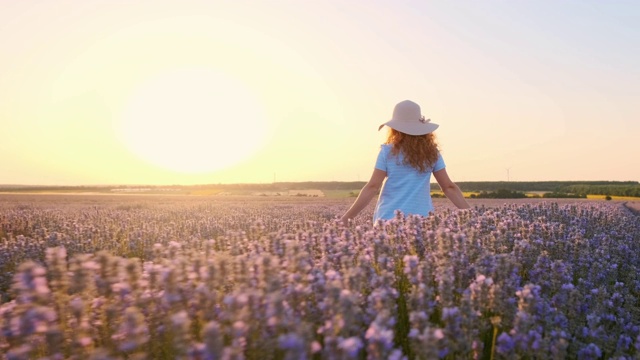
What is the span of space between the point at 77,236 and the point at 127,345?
558cm

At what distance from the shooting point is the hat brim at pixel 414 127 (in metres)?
5.24

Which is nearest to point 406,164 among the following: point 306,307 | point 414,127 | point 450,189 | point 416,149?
point 416,149

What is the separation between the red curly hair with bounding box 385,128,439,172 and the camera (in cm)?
535

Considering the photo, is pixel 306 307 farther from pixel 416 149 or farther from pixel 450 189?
pixel 450 189

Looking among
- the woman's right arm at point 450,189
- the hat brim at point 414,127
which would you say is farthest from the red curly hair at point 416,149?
the woman's right arm at point 450,189

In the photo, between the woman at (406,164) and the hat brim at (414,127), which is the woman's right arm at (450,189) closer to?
the woman at (406,164)

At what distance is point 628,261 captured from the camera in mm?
4676

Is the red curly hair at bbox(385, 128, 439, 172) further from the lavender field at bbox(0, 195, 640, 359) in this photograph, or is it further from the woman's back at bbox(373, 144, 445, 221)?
the lavender field at bbox(0, 195, 640, 359)

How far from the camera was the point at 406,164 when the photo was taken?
5379mm

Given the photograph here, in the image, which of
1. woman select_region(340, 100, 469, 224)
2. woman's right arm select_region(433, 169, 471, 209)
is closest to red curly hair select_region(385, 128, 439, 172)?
woman select_region(340, 100, 469, 224)

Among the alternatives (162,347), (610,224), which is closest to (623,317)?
(162,347)

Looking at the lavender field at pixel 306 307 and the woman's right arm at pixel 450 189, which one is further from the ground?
the woman's right arm at pixel 450 189

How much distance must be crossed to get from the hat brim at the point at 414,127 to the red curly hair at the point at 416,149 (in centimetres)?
11

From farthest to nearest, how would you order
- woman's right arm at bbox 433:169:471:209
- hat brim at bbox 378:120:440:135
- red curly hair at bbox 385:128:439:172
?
woman's right arm at bbox 433:169:471:209 → red curly hair at bbox 385:128:439:172 → hat brim at bbox 378:120:440:135
